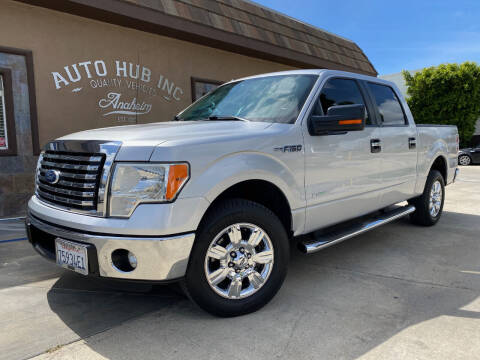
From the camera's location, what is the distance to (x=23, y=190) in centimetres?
665

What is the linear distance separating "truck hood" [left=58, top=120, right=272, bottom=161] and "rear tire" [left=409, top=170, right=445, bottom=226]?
3.13 meters

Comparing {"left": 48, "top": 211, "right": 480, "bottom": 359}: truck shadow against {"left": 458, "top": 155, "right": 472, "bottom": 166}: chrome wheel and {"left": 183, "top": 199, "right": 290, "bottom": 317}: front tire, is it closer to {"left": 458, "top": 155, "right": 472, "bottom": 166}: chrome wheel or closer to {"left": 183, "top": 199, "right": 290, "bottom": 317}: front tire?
{"left": 183, "top": 199, "right": 290, "bottom": 317}: front tire

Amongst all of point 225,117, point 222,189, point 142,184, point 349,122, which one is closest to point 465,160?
point 349,122

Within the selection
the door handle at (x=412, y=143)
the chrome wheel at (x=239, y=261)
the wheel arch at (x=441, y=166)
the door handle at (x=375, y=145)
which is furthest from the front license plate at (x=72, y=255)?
the wheel arch at (x=441, y=166)

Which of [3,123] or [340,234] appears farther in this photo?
[3,123]

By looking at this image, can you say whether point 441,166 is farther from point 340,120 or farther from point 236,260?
point 236,260

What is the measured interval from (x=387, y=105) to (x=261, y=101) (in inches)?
71.2

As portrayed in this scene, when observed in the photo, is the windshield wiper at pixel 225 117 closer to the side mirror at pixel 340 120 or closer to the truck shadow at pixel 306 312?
the side mirror at pixel 340 120

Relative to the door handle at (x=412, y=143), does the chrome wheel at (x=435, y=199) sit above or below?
below

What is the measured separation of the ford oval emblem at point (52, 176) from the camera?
2644mm

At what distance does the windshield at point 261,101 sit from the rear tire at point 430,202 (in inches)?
105

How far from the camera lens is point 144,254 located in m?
2.25

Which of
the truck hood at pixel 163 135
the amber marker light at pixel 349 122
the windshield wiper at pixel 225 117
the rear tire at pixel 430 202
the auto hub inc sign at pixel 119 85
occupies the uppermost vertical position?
the auto hub inc sign at pixel 119 85

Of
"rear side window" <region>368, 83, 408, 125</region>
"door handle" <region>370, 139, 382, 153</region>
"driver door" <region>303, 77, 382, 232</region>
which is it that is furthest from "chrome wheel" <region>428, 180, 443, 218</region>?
"door handle" <region>370, 139, 382, 153</region>
